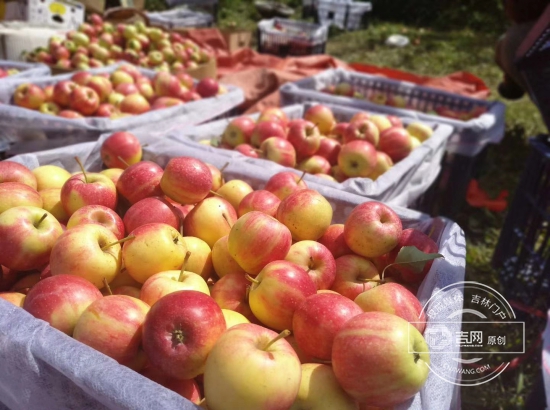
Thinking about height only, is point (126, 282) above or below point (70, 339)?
below

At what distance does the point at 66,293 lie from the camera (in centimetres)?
96

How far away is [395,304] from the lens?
1.00 m

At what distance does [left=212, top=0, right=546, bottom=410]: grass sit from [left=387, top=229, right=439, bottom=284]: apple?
35.2 inches

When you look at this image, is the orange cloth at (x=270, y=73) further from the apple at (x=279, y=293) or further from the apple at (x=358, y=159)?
the apple at (x=279, y=293)

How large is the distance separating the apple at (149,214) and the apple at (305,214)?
335 millimetres

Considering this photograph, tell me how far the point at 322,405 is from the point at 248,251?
43cm

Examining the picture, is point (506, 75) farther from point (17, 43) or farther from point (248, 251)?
point (17, 43)

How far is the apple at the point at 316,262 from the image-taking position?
1177 millimetres

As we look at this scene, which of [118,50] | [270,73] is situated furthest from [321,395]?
[118,50]

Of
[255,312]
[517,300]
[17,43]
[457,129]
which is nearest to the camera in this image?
[255,312]

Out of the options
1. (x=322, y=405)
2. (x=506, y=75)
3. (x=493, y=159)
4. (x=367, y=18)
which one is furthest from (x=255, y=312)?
(x=367, y=18)

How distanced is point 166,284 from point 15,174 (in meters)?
0.75

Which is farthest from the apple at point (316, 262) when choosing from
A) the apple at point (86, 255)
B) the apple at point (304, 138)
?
the apple at point (304, 138)

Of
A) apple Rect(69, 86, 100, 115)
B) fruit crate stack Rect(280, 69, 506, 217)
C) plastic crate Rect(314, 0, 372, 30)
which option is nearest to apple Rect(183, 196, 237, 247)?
apple Rect(69, 86, 100, 115)
